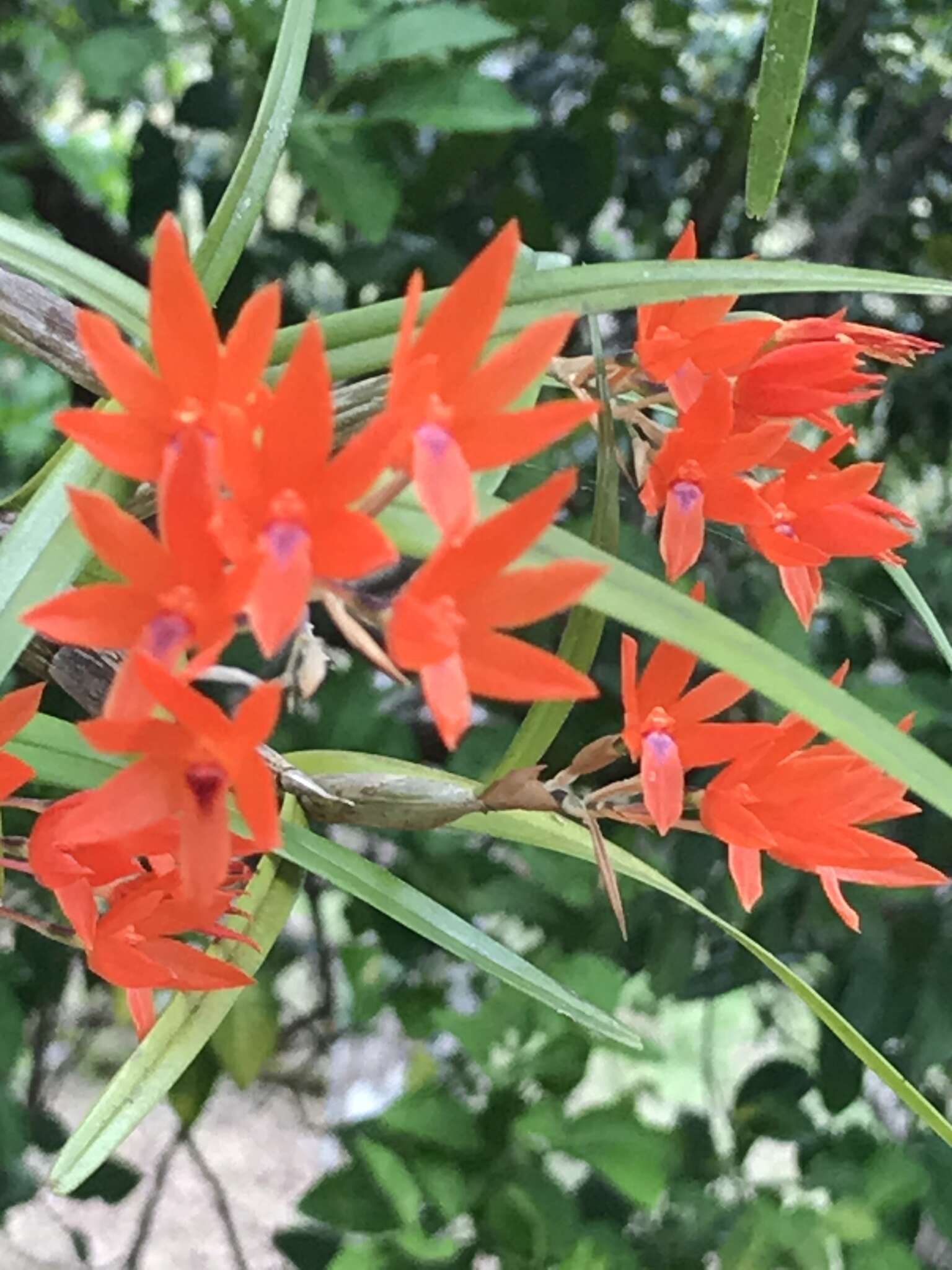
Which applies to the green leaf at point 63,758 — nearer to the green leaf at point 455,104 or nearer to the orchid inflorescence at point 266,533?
the orchid inflorescence at point 266,533

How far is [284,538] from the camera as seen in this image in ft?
0.53

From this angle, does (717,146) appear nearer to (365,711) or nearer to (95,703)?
(365,711)

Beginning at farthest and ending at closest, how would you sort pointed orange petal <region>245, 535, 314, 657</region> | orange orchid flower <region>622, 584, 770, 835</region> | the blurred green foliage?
the blurred green foliage
orange orchid flower <region>622, 584, 770, 835</region>
pointed orange petal <region>245, 535, 314, 657</region>

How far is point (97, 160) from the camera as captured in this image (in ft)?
3.90

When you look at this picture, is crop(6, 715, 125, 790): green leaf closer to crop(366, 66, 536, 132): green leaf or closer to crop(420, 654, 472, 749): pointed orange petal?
crop(420, 654, 472, 749): pointed orange petal

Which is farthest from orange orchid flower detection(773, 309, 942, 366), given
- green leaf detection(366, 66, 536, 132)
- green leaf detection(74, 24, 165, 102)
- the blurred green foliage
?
green leaf detection(74, 24, 165, 102)

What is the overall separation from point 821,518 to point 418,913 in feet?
0.46

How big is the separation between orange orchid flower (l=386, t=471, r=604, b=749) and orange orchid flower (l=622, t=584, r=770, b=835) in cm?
8

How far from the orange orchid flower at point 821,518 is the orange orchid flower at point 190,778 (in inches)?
5.8

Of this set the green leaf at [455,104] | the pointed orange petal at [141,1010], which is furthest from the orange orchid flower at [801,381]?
the green leaf at [455,104]

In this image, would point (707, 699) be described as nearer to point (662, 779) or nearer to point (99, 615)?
point (662, 779)

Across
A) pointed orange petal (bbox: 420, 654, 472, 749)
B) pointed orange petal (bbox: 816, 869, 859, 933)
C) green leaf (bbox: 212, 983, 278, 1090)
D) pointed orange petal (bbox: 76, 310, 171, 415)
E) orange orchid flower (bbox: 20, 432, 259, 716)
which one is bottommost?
green leaf (bbox: 212, 983, 278, 1090)

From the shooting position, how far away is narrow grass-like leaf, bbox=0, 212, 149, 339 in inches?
8.6

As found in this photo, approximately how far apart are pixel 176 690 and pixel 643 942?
611mm
